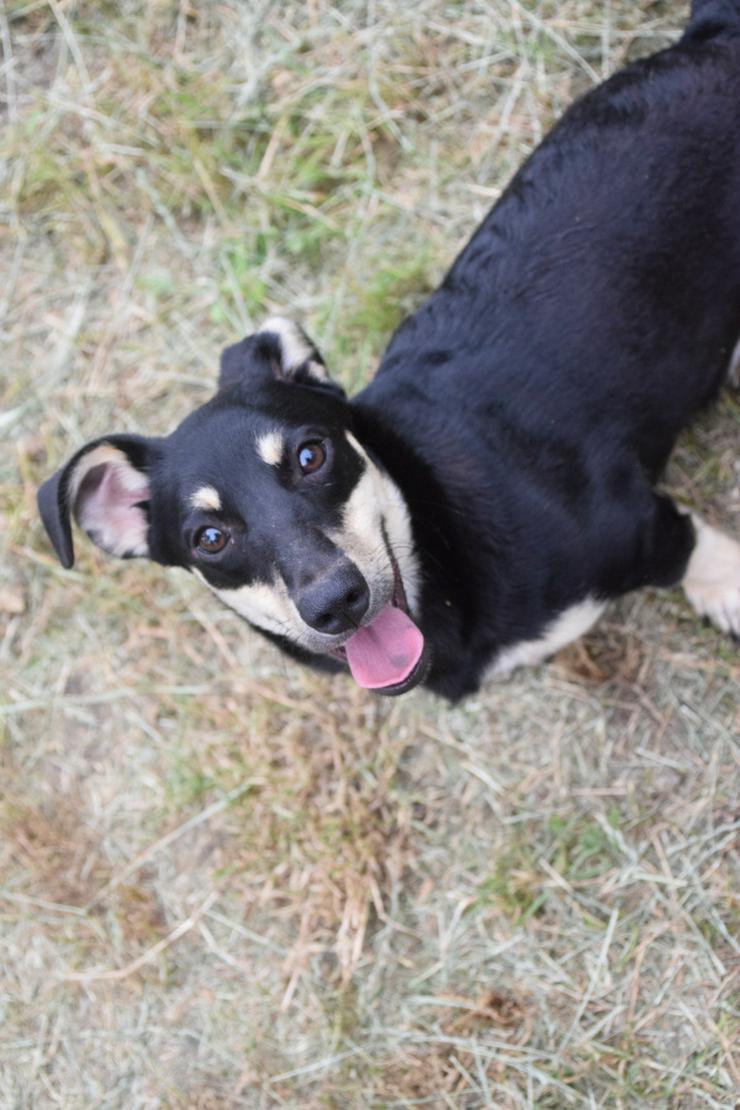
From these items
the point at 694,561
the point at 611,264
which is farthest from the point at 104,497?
the point at 694,561

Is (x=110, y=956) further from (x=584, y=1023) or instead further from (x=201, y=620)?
(x=584, y=1023)

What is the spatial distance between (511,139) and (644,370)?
5.34 feet

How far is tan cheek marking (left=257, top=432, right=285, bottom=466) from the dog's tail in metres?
1.86

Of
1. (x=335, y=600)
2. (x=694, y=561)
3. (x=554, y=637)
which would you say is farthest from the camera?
(x=694, y=561)

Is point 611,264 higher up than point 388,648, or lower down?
higher up

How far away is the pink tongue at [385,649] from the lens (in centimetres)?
297

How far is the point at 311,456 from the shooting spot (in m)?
2.96

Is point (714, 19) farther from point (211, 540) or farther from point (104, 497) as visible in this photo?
point (104, 497)

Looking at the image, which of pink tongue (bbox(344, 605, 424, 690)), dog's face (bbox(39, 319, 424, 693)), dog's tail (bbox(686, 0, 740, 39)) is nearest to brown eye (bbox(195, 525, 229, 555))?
dog's face (bbox(39, 319, 424, 693))

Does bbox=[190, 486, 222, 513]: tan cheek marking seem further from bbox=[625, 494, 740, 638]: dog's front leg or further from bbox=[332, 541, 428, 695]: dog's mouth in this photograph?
bbox=[625, 494, 740, 638]: dog's front leg

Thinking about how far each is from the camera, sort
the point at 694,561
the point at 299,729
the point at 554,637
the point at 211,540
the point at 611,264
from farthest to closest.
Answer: the point at 299,729 → the point at 694,561 → the point at 554,637 → the point at 611,264 → the point at 211,540

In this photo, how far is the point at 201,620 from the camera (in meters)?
4.53

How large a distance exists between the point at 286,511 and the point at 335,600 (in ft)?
1.05

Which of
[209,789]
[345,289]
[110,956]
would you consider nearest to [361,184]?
[345,289]
